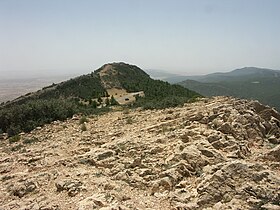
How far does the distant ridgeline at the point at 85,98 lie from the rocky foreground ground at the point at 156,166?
4570 millimetres

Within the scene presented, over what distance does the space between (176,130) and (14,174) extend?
592cm

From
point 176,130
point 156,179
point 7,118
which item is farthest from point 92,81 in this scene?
point 156,179

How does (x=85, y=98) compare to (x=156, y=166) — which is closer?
(x=156, y=166)

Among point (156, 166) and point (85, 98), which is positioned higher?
point (156, 166)

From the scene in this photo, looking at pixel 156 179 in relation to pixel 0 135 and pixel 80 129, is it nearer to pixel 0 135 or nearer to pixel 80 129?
pixel 80 129

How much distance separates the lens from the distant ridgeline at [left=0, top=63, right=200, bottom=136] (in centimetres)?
1873

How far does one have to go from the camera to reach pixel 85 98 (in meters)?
34.8

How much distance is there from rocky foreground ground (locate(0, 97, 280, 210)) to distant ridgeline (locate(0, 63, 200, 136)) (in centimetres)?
457

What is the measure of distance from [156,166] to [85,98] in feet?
86.2

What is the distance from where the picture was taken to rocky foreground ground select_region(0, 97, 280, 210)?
785 cm

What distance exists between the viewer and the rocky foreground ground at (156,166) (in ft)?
25.7

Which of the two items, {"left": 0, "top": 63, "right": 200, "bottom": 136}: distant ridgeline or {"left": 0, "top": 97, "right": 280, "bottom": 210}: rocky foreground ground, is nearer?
{"left": 0, "top": 97, "right": 280, "bottom": 210}: rocky foreground ground

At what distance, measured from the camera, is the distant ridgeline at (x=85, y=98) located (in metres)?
18.7

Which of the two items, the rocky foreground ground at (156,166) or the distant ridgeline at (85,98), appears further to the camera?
the distant ridgeline at (85,98)
